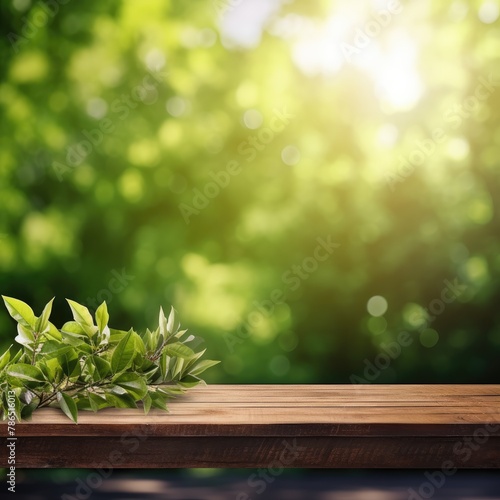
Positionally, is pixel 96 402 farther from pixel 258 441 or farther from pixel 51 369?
pixel 258 441

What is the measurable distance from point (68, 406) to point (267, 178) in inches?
84.1

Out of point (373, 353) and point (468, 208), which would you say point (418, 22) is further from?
point (373, 353)

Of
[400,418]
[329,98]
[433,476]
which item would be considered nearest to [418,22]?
[329,98]

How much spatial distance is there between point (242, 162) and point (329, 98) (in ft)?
1.65

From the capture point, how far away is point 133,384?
5.22 feet

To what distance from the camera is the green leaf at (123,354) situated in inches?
62.7

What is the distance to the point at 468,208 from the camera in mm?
3479

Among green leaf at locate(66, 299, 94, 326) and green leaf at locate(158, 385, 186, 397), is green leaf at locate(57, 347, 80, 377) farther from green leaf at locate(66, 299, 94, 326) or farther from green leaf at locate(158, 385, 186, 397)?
green leaf at locate(158, 385, 186, 397)

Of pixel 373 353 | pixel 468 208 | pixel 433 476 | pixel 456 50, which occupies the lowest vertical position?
pixel 433 476

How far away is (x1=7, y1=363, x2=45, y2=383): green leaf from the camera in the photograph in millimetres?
1527

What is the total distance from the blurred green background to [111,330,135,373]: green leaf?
5.77 ft

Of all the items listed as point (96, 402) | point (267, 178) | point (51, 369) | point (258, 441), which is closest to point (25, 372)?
point (51, 369)

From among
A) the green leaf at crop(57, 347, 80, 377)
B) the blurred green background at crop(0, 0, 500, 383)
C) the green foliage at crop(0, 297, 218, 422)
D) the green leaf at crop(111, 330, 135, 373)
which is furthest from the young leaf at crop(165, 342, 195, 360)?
the blurred green background at crop(0, 0, 500, 383)

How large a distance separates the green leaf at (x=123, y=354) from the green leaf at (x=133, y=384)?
0.02 m
